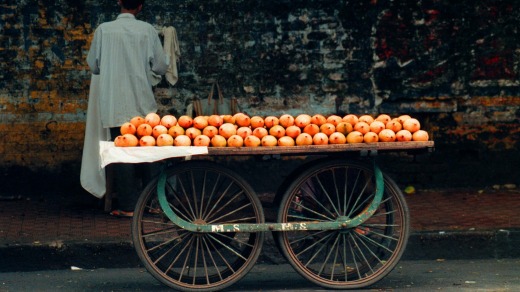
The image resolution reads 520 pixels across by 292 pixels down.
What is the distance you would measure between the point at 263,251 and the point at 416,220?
1.60 meters

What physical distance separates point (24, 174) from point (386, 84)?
358 cm

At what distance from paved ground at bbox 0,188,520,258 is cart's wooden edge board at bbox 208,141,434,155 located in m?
1.60

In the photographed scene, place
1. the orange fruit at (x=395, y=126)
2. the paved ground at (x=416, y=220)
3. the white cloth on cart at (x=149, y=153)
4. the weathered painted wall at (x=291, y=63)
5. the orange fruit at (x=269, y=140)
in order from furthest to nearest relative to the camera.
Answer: the weathered painted wall at (x=291, y=63) → the paved ground at (x=416, y=220) → the orange fruit at (x=395, y=126) → the orange fruit at (x=269, y=140) → the white cloth on cart at (x=149, y=153)

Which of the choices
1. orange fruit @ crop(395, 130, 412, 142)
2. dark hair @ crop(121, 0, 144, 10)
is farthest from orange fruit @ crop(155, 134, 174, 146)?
dark hair @ crop(121, 0, 144, 10)

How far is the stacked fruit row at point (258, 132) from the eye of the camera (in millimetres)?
6973

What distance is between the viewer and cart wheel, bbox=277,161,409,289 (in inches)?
282

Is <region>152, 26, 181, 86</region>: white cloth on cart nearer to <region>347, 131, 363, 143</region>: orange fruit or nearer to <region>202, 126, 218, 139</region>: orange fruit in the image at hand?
<region>202, 126, 218, 139</region>: orange fruit

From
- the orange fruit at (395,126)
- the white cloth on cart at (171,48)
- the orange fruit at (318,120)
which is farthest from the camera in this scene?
the white cloth on cart at (171,48)

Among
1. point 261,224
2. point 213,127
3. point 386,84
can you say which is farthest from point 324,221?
point 386,84

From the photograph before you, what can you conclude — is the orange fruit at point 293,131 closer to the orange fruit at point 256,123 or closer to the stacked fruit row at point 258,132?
the stacked fruit row at point 258,132

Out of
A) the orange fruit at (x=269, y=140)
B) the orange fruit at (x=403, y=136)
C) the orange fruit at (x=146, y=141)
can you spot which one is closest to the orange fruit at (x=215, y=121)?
the orange fruit at (x=269, y=140)

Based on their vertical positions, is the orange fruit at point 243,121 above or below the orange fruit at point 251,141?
above

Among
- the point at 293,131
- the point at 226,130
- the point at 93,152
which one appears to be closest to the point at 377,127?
the point at 293,131

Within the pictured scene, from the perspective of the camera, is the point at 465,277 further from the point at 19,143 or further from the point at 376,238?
the point at 19,143
